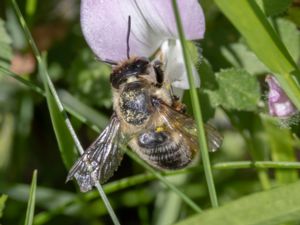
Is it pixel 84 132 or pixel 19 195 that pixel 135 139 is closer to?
pixel 19 195

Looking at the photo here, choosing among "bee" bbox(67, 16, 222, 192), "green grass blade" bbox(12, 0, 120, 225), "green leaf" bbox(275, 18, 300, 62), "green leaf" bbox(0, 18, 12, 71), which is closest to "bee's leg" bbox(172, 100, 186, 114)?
"bee" bbox(67, 16, 222, 192)

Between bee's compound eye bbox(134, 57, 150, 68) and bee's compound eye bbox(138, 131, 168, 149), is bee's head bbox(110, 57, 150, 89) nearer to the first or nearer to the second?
bee's compound eye bbox(134, 57, 150, 68)

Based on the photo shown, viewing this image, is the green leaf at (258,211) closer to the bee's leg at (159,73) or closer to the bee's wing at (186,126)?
the bee's wing at (186,126)

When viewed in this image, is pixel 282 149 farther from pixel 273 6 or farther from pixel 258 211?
pixel 258 211

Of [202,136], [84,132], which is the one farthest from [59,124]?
[84,132]

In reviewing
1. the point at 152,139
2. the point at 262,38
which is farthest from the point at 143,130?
the point at 262,38

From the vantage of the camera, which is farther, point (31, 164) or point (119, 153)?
point (31, 164)
